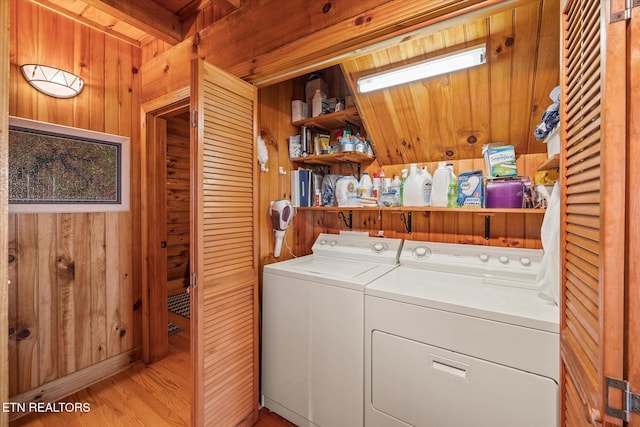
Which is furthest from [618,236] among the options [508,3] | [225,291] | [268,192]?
[268,192]

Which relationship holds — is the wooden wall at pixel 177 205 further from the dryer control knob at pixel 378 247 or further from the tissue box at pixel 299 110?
the dryer control knob at pixel 378 247

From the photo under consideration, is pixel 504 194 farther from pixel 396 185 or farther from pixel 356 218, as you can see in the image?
pixel 356 218

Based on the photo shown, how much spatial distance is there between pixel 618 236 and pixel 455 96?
1.26m

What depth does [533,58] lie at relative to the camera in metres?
1.33

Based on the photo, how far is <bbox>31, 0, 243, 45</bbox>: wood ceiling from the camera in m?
1.60

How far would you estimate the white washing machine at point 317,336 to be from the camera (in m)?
1.41

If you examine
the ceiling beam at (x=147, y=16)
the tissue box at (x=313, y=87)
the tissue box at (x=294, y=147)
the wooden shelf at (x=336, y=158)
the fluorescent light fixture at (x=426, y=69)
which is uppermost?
the ceiling beam at (x=147, y=16)

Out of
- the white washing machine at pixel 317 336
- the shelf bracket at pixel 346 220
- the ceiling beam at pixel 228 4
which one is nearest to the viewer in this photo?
the white washing machine at pixel 317 336

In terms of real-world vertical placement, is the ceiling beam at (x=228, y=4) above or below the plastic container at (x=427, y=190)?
above

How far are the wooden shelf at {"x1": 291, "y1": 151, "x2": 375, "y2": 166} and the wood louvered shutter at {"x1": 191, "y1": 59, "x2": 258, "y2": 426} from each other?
1.71 ft

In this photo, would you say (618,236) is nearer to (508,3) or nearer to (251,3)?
(508,3)

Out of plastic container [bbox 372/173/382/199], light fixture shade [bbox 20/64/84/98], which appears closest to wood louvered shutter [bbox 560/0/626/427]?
plastic container [bbox 372/173/382/199]

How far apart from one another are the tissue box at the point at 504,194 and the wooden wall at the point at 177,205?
147 inches

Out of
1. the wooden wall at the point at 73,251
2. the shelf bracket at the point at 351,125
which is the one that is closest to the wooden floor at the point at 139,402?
the wooden wall at the point at 73,251
